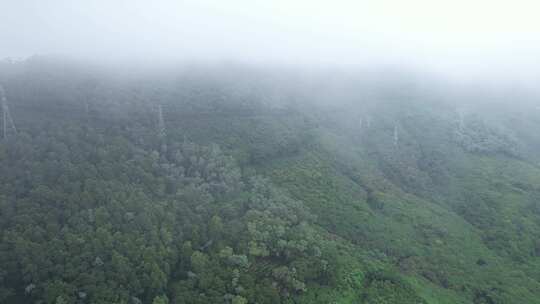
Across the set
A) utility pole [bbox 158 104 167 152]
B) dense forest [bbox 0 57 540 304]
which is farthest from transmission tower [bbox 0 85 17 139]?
utility pole [bbox 158 104 167 152]

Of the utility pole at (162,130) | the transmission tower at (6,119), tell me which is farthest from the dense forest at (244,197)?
the transmission tower at (6,119)

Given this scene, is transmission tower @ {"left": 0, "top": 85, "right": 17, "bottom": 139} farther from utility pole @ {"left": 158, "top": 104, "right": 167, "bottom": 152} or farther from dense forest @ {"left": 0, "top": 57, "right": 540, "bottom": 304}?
utility pole @ {"left": 158, "top": 104, "right": 167, "bottom": 152}

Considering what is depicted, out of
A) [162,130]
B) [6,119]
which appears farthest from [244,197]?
[6,119]

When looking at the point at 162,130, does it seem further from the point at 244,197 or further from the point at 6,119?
the point at 6,119

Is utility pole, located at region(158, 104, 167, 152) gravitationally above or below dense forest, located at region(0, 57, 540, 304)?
above

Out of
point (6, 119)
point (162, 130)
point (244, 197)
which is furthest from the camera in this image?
point (162, 130)

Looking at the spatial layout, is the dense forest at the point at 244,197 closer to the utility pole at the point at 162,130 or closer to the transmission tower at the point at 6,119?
the utility pole at the point at 162,130

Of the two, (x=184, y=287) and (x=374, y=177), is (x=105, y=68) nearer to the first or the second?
(x=374, y=177)

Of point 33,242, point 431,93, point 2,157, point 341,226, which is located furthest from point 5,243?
point 431,93
